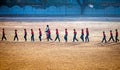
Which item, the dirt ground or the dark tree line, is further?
the dark tree line

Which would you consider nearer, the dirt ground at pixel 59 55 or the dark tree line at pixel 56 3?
the dirt ground at pixel 59 55

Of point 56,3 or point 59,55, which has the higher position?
point 56,3

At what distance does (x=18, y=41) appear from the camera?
2748cm

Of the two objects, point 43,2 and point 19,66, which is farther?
point 43,2

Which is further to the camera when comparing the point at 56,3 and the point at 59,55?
the point at 56,3

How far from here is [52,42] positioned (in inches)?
1051

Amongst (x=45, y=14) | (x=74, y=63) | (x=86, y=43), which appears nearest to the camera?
(x=74, y=63)

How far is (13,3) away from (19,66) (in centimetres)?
4774

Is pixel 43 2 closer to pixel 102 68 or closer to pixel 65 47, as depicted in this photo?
pixel 65 47

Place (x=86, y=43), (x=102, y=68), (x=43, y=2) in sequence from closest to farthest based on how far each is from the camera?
(x=102, y=68) < (x=86, y=43) < (x=43, y=2)

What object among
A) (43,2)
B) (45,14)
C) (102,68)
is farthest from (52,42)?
(43,2)

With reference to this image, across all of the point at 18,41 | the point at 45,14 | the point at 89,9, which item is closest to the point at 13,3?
the point at 45,14

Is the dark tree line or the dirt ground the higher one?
the dark tree line

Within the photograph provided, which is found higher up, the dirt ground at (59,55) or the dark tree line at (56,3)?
the dark tree line at (56,3)
